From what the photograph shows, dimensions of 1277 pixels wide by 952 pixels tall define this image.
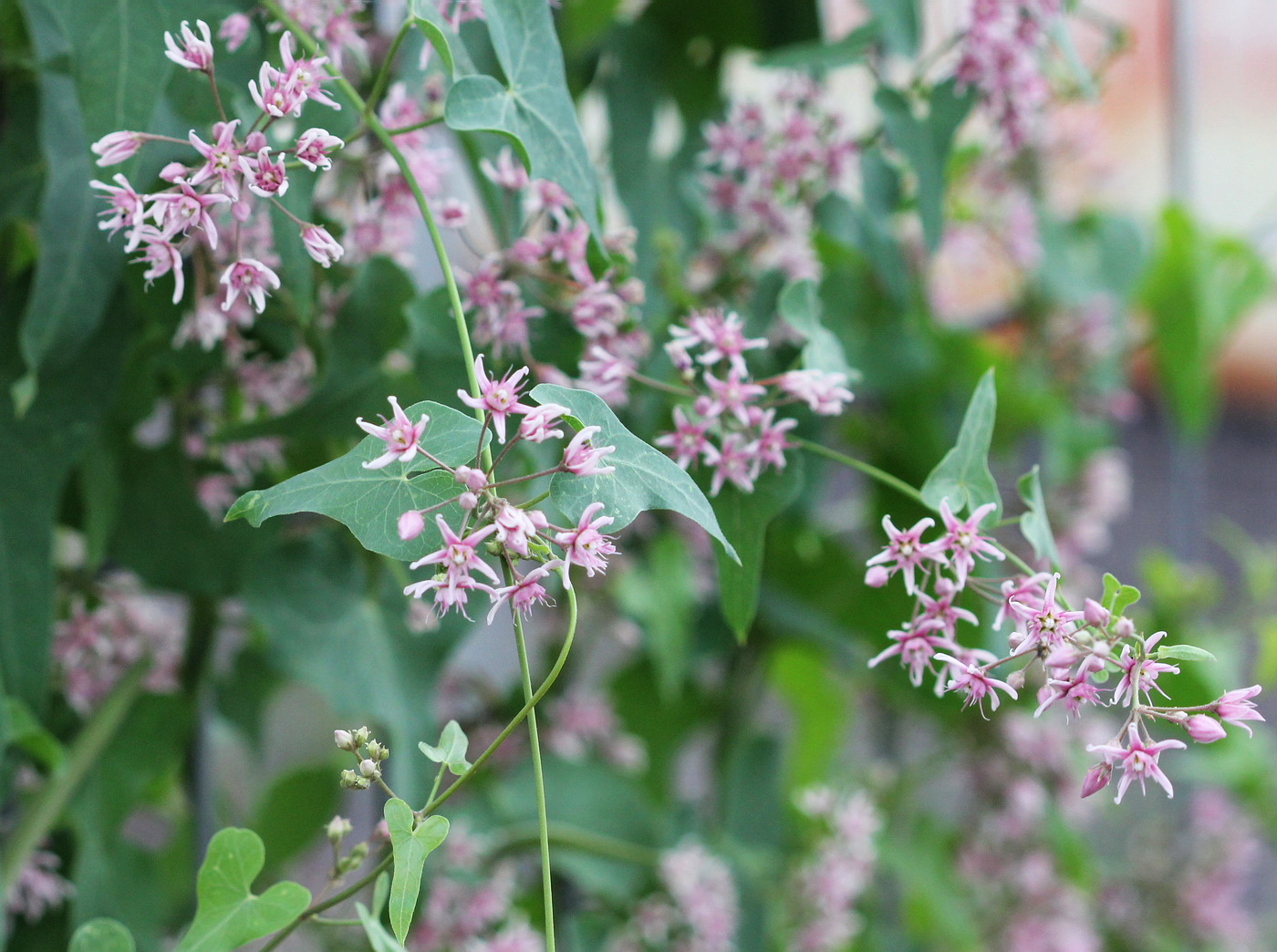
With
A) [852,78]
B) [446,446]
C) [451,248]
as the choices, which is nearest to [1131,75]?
[852,78]

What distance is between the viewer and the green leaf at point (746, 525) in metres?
0.38

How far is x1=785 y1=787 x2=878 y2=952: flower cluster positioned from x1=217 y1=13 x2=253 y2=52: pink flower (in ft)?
1.90

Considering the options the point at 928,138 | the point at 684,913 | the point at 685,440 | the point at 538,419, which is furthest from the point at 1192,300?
the point at 538,419

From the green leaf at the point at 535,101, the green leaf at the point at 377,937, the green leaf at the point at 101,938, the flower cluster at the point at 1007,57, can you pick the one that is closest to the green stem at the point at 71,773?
the green leaf at the point at 101,938

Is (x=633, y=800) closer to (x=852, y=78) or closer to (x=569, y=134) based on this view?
(x=569, y=134)

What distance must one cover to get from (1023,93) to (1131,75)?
114 centimetres

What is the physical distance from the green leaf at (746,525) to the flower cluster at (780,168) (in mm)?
239

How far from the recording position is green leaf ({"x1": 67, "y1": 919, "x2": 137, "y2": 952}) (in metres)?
0.34

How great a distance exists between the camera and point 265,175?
0.31 m

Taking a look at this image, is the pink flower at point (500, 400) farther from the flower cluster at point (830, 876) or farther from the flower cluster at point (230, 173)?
the flower cluster at point (830, 876)

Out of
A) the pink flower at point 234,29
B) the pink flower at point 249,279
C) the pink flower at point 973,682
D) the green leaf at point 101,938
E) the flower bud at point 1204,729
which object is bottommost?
the green leaf at point 101,938

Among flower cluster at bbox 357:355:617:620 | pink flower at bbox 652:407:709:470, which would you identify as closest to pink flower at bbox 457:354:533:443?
flower cluster at bbox 357:355:617:620

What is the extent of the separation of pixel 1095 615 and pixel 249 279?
0.25 meters

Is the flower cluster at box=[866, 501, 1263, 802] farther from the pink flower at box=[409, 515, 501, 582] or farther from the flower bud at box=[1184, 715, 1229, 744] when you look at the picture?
the pink flower at box=[409, 515, 501, 582]
